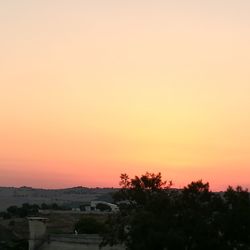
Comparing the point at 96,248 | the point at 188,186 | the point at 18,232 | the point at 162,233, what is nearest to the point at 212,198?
the point at 188,186

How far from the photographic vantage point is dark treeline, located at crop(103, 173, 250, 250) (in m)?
27.4

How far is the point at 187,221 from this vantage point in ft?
91.5

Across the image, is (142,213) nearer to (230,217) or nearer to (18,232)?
(230,217)

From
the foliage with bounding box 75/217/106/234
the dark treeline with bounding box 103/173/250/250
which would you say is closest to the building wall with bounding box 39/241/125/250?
the dark treeline with bounding box 103/173/250/250

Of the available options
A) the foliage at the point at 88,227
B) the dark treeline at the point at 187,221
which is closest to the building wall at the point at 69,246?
the dark treeline at the point at 187,221

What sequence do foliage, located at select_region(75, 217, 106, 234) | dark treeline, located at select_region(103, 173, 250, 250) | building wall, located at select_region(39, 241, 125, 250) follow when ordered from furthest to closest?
foliage, located at select_region(75, 217, 106, 234)
building wall, located at select_region(39, 241, 125, 250)
dark treeline, located at select_region(103, 173, 250, 250)

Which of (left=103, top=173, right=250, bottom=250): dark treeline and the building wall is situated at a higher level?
(left=103, top=173, right=250, bottom=250): dark treeline

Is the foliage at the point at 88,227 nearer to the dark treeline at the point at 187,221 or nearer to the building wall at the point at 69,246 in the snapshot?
the building wall at the point at 69,246

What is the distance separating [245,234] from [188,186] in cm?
313

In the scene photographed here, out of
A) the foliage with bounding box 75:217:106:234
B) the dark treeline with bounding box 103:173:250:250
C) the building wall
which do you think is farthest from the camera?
the foliage with bounding box 75:217:106:234

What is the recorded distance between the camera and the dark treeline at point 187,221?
27391mm

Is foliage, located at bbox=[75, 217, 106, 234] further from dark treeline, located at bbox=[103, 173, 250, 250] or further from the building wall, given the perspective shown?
dark treeline, located at bbox=[103, 173, 250, 250]

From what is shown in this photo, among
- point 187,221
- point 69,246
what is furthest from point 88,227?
point 187,221

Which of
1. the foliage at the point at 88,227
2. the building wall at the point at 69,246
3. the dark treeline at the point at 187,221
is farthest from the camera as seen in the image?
the foliage at the point at 88,227
